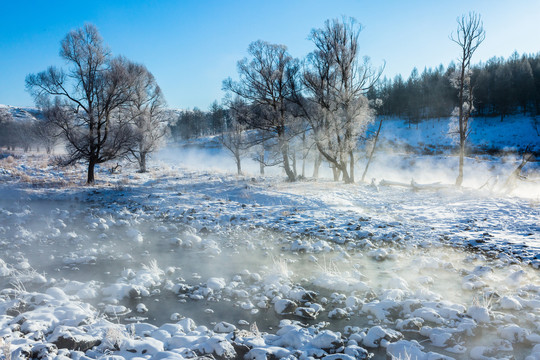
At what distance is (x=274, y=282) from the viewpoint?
18.1ft

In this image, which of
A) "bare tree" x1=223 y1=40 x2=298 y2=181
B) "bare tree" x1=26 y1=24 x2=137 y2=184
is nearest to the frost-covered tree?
"bare tree" x1=223 y1=40 x2=298 y2=181

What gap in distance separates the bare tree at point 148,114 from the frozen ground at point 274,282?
13.6 m

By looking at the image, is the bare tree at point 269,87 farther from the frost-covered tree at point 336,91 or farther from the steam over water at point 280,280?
the steam over water at point 280,280

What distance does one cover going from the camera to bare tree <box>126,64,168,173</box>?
24769mm

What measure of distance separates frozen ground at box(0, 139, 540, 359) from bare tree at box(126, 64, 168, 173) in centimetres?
1357

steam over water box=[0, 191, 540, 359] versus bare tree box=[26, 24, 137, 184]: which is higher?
bare tree box=[26, 24, 137, 184]

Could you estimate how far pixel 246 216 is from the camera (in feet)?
36.7

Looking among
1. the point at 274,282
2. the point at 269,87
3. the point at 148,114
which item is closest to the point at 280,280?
the point at 274,282

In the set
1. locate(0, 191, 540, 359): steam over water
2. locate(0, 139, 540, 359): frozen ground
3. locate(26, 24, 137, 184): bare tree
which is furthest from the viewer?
locate(26, 24, 137, 184): bare tree

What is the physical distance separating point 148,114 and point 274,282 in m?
25.6

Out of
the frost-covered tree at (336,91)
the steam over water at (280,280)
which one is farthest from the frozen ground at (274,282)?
the frost-covered tree at (336,91)

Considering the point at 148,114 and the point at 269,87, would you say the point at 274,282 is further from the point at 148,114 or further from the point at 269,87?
the point at 148,114

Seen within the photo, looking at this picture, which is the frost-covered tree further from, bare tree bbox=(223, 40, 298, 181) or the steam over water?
the steam over water

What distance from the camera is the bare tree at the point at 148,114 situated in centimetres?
2477
